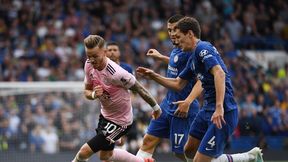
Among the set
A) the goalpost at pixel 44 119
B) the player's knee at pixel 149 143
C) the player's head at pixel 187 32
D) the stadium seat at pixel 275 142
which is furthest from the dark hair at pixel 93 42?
the stadium seat at pixel 275 142

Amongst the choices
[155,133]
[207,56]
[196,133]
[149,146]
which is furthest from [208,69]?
[149,146]

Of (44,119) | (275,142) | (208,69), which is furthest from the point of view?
(275,142)

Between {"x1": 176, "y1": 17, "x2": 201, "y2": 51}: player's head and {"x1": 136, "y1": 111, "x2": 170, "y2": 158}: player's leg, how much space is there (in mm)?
1616

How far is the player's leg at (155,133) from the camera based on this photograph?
10.5 m

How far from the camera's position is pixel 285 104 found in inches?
798

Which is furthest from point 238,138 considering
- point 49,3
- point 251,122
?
point 49,3

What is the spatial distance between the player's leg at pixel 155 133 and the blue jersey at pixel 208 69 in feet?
4.48

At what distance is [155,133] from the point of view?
34.7 feet

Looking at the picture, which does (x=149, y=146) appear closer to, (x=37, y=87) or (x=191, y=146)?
(x=191, y=146)

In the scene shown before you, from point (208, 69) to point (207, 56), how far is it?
147 mm

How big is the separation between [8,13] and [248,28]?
722 cm

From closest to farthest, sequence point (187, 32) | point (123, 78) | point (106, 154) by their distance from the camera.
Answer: point (187, 32)
point (123, 78)
point (106, 154)

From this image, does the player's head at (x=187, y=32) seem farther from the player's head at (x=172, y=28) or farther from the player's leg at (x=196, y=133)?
the player's leg at (x=196, y=133)

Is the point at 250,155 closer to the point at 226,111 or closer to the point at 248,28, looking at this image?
the point at 226,111
